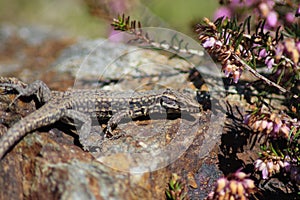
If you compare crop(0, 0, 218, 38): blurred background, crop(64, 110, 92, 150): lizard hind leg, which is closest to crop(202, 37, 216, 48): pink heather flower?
crop(64, 110, 92, 150): lizard hind leg

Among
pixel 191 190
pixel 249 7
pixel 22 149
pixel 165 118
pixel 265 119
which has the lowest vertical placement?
pixel 191 190

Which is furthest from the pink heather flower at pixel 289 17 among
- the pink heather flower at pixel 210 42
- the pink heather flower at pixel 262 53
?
the pink heather flower at pixel 210 42

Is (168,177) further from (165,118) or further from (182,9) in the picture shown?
(182,9)

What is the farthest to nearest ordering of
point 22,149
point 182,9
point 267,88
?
point 182,9
point 267,88
point 22,149

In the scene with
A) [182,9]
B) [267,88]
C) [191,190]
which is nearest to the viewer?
[191,190]

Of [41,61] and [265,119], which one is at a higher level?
[41,61]

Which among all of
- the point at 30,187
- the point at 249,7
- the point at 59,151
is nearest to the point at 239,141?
the point at 249,7
